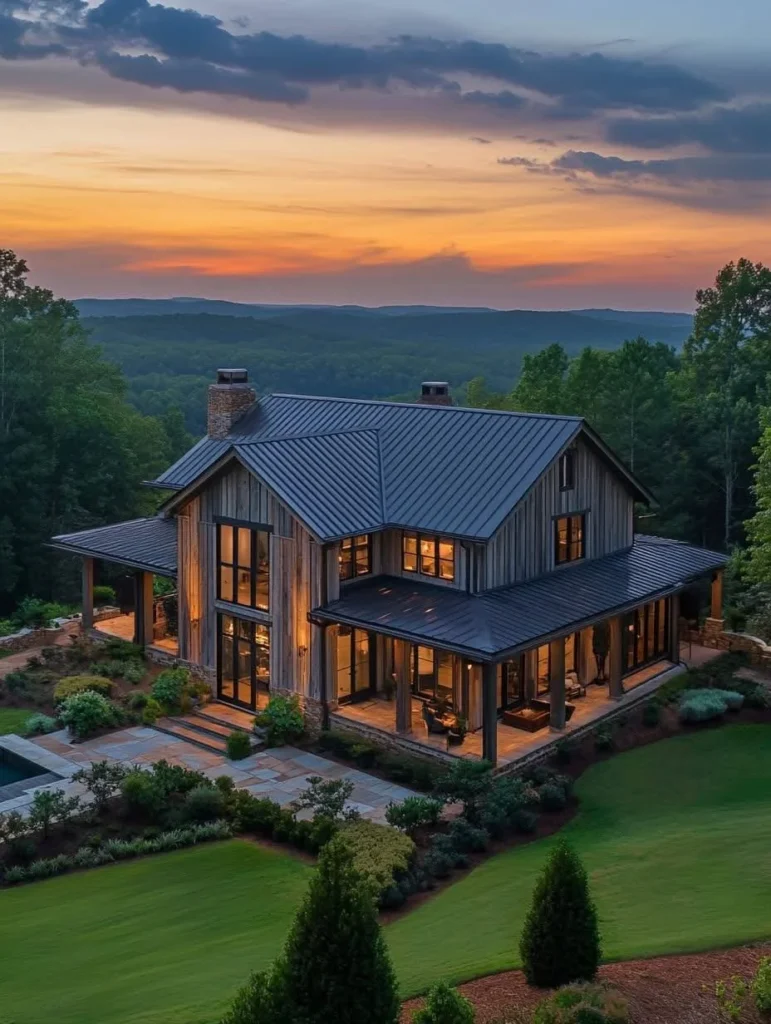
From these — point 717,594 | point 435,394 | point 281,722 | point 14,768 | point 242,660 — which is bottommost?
point 14,768

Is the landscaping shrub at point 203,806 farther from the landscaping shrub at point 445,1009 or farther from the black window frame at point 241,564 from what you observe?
the landscaping shrub at point 445,1009

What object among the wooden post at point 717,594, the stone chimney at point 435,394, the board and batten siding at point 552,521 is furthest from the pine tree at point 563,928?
the stone chimney at point 435,394

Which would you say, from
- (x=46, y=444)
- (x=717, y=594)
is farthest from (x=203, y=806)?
(x=46, y=444)

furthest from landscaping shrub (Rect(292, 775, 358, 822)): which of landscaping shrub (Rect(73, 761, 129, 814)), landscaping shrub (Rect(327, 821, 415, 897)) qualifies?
landscaping shrub (Rect(73, 761, 129, 814))

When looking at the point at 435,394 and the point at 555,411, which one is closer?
the point at 435,394

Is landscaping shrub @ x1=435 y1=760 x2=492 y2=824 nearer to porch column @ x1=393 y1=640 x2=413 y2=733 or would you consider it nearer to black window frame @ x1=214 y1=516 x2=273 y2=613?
porch column @ x1=393 y1=640 x2=413 y2=733

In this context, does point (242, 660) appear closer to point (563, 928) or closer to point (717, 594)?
point (717, 594)
